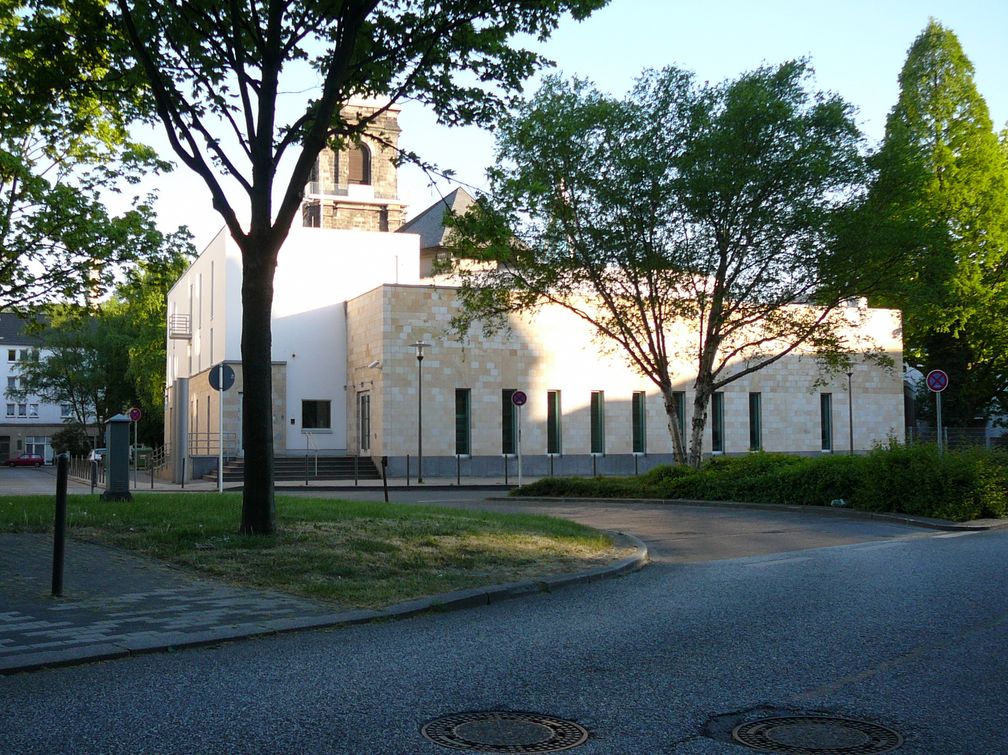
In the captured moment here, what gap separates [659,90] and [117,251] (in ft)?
44.7

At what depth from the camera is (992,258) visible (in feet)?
162

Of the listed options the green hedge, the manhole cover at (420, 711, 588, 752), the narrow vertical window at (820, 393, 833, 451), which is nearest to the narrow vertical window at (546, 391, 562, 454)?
the narrow vertical window at (820, 393, 833, 451)

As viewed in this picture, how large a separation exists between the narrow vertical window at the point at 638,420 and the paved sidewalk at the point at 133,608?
37038 mm

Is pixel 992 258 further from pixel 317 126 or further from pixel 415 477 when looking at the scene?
pixel 317 126

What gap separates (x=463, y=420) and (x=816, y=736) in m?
39.6

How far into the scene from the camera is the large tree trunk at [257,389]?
11.9 m

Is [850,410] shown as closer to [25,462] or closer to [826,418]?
[826,418]

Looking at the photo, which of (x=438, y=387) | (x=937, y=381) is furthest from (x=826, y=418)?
(x=937, y=381)

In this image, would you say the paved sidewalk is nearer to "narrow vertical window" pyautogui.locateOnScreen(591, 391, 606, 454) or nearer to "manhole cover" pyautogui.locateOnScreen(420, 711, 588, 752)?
"manhole cover" pyautogui.locateOnScreen(420, 711, 588, 752)

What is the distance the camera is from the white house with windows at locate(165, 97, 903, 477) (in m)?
43.4

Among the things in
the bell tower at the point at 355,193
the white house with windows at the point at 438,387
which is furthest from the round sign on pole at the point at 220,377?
the bell tower at the point at 355,193

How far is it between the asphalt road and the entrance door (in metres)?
35.9

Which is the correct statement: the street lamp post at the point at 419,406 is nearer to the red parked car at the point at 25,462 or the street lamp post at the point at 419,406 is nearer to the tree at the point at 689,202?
the tree at the point at 689,202

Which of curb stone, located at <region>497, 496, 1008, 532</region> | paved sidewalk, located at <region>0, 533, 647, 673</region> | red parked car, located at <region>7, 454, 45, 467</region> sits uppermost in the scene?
paved sidewalk, located at <region>0, 533, 647, 673</region>
